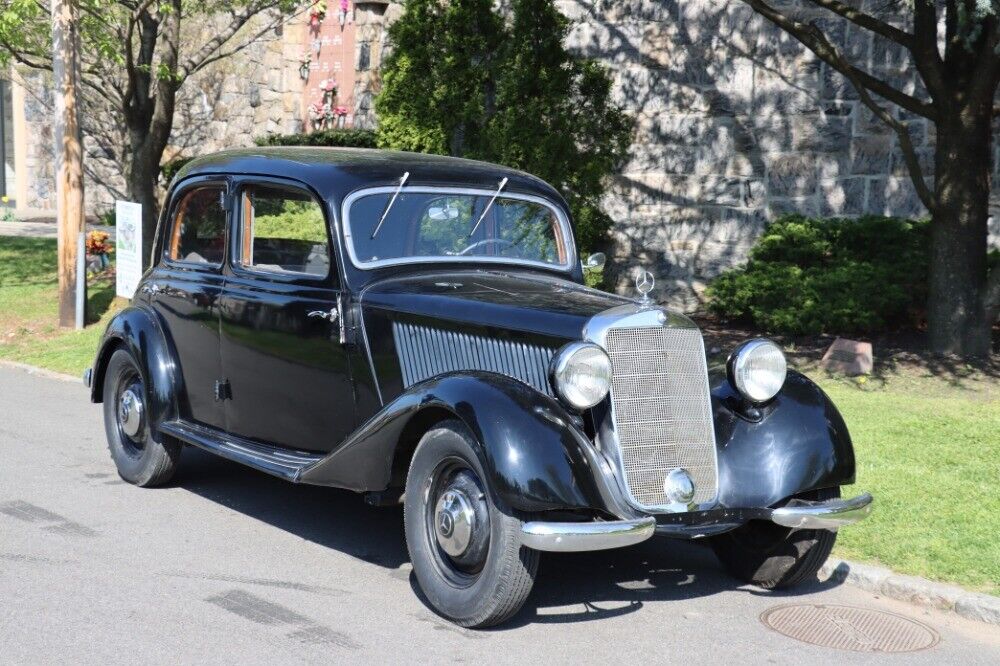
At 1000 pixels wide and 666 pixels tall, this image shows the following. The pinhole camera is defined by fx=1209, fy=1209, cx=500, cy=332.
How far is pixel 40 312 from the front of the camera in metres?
15.1

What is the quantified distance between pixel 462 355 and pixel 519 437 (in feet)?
2.67

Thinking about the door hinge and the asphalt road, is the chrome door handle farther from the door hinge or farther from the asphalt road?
the asphalt road

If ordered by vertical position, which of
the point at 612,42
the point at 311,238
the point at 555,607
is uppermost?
the point at 612,42

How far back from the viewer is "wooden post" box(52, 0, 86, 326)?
13477mm

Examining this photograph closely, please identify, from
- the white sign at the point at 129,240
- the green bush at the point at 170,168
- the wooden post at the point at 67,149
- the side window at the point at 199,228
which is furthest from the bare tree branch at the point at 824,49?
the green bush at the point at 170,168

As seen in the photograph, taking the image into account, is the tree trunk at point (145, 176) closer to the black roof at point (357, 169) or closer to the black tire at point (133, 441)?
the black tire at point (133, 441)

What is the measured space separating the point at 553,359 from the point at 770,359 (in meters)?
1.10

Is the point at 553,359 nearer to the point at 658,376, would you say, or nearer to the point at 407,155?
the point at 658,376

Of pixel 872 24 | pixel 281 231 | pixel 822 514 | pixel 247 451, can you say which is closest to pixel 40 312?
pixel 281 231

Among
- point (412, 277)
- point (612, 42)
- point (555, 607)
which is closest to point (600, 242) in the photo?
point (612, 42)

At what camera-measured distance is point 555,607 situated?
209 inches

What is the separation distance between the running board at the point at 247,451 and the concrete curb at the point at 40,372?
15.7ft

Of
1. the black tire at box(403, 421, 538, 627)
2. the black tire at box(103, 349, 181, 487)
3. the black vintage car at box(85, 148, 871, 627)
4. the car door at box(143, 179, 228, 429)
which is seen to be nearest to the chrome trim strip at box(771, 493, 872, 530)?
the black vintage car at box(85, 148, 871, 627)

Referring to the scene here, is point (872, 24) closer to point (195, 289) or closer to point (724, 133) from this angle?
point (724, 133)
